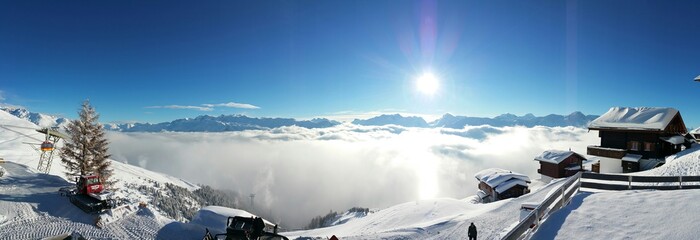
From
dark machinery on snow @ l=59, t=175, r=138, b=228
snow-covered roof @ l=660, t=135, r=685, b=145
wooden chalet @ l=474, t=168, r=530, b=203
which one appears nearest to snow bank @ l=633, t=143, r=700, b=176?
snow-covered roof @ l=660, t=135, r=685, b=145

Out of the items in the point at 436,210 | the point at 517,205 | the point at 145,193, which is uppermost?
the point at 517,205

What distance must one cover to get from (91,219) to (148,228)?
4.47m

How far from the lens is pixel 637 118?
125 feet

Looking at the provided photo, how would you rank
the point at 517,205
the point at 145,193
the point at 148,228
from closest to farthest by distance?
the point at 517,205 → the point at 148,228 → the point at 145,193

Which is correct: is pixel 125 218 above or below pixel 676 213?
below

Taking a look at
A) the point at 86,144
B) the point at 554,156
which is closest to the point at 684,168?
the point at 554,156

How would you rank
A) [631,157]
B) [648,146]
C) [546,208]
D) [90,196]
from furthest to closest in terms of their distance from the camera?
[648,146], [631,157], [90,196], [546,208]

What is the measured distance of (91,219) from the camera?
24422 mm

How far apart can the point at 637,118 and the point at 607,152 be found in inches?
201

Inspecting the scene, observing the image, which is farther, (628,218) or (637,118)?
(637,118)

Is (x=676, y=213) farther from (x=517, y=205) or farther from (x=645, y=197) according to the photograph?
(x=517, y=205)

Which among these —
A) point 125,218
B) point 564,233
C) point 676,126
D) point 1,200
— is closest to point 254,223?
point 564,233

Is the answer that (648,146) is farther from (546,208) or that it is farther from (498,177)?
(546,208)

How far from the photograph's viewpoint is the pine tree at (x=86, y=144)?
36875 mm
